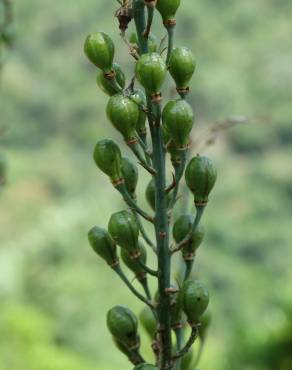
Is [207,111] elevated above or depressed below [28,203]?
above

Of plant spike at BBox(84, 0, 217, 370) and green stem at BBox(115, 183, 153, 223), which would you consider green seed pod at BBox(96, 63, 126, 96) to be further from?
green stem at BBox(115, 183, 153, 223)

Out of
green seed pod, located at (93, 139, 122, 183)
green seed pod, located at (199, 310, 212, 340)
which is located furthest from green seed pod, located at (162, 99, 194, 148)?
green seed pod, located at (199, 310, 212, 340)

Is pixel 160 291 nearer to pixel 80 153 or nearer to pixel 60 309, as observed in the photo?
pixel 60 309

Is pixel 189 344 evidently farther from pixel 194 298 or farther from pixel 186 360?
pixel 186 360

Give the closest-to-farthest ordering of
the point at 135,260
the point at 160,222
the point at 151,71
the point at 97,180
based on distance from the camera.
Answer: the point at 151,71
the point at 160,222
the point at 135,260
the point at 97,180

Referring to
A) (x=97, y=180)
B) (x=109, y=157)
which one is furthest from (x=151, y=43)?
(x=97, y=180)

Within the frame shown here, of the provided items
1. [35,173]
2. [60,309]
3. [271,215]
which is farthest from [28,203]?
[60,309]

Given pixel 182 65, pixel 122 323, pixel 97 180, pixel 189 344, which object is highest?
pixel 97 180
